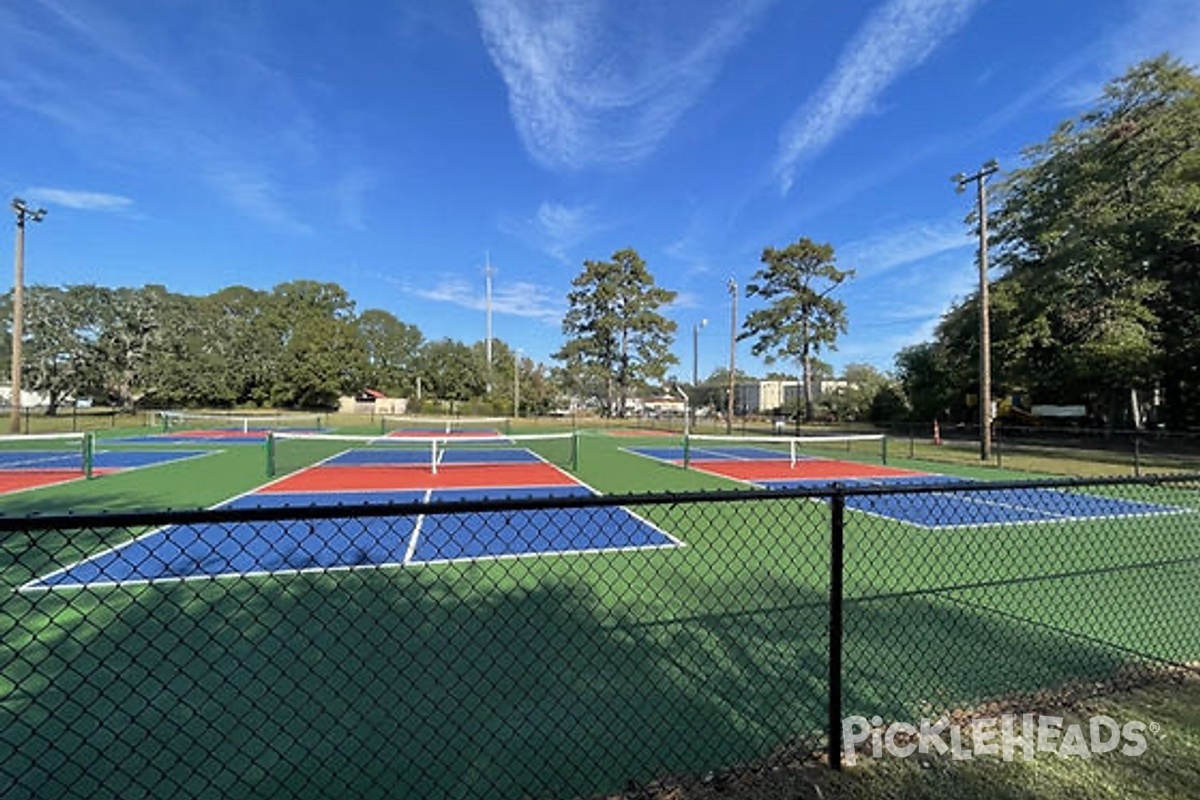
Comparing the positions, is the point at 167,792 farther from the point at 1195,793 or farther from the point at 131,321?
the point at 131,321

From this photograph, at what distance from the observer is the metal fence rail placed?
2873 millimetres

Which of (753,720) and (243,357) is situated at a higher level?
(243,357)

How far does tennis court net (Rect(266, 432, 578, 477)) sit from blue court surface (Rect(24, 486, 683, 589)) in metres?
5.77

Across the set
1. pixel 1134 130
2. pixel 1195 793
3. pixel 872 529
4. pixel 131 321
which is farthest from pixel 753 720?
pixel 131 321

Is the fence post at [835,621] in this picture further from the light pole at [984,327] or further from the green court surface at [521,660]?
the light pole at [984,327]

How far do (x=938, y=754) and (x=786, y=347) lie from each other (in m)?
46.4

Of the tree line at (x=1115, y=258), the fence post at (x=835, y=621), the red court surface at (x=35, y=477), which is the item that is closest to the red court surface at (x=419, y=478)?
the red court surface at (x=35, y=477)

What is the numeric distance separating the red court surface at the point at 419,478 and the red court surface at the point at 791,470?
4.70 m

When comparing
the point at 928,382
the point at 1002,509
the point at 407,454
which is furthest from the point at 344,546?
the point at 928,382

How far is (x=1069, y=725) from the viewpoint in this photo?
10.1ft

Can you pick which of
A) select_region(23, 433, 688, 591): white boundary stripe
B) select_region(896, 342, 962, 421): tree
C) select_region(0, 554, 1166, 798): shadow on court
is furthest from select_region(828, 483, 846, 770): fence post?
select_region(896, 342, 962, 421): tree

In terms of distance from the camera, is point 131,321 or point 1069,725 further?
point 131,321

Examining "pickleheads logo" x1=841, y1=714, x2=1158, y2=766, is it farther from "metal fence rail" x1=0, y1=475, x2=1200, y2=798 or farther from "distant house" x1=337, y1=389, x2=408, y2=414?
"distant house" x1=337, y1=389, x2=408, y2=414

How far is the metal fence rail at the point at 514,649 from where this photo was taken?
287 cm
